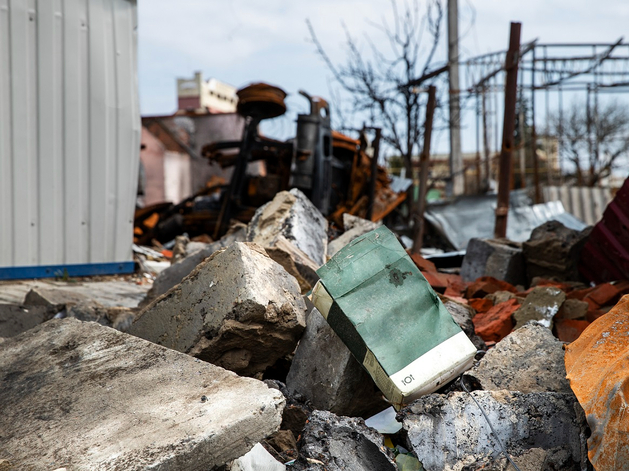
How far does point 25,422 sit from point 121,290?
3.46 m

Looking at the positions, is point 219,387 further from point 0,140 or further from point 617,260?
point 0,140

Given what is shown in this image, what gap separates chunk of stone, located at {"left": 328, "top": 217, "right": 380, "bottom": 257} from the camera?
4.57 metres

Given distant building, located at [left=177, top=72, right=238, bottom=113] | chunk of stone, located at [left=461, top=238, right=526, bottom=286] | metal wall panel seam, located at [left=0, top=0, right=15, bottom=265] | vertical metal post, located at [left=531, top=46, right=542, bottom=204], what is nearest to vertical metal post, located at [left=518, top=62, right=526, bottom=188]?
vertical metal post, located at [left=531, top=46, right=542, bottom=204]

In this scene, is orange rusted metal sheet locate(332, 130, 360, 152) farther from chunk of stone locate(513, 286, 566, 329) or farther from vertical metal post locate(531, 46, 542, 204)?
chunk of stone locate(513, 286, 566, 329)

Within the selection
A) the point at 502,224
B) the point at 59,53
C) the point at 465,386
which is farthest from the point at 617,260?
the point at 59,53

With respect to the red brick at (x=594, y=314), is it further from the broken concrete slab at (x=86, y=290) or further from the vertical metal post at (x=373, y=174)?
the vertical metal post at (x=373, y=174)

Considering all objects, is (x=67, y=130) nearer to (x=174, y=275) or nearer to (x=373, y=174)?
(x=174, y=275)

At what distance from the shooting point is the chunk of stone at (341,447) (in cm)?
210

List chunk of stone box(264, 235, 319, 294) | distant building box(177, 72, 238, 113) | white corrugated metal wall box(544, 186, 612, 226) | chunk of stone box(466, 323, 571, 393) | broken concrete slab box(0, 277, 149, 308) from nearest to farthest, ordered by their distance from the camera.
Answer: chunk of stone box(466, 323, 571, 393)
chunk of stone box(264, 235, 319, 294)
broken concrete slab box(0, 277, 149, 308)
white corrugated metal wall box(544, 186, 612, 226)
distant building box(177, 72, 238, 113)

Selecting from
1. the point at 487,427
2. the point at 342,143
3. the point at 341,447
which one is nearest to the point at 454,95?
the point at 342,143

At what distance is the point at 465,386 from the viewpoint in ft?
8.26

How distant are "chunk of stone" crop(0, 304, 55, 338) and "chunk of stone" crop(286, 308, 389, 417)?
1.72 metres

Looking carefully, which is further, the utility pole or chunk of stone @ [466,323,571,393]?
the utility pole

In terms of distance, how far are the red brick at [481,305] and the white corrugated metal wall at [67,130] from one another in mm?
3686
